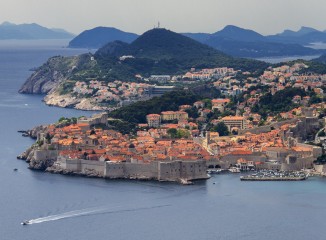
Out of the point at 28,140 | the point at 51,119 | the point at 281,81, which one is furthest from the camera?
the point at 281,81

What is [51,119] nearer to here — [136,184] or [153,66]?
[136,184]

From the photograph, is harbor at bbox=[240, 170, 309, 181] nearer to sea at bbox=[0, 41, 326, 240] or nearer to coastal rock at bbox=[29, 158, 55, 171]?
sea at bbox=[0, 41, 326, 240]

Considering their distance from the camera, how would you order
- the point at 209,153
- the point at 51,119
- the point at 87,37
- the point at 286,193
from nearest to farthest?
the point at 286,193, the point at 209,153, the point at 51,119, the point at 87,37

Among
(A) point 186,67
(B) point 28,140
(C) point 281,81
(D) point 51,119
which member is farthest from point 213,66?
(B) point 28,140

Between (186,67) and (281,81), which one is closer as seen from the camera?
(281,81)

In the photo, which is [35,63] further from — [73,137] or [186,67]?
[73,137]
